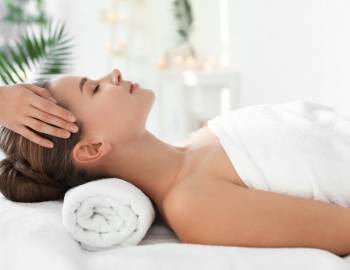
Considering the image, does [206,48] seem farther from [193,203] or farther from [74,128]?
[193,203]

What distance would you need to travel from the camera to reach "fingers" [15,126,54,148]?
1.54 meters

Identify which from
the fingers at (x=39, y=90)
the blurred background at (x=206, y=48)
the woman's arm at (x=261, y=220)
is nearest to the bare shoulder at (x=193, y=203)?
the woman's arm at (x=261, y=220)

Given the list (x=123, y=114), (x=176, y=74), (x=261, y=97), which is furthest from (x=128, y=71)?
(x=123, y=114)

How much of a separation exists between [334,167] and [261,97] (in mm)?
2622

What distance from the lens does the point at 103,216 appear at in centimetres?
143

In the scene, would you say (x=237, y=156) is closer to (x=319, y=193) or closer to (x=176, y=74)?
(x=319, y=193)

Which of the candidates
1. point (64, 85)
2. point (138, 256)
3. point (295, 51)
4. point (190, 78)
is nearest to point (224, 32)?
point (190, 78)

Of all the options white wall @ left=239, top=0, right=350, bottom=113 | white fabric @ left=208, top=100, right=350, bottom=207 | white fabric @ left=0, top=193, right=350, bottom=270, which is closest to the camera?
white fabric @ left=0, top=193, right=350, bottom=270

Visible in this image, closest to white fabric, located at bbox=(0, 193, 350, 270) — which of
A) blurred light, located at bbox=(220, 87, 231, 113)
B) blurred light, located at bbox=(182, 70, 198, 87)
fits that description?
blurred light, located at bbox=(182, 70, 198, 87)

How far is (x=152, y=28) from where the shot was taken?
5.02m

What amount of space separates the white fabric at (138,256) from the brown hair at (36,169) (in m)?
0.21

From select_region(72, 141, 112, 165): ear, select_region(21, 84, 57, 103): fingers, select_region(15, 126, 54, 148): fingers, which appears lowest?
select_region(72, 141, 112, 165): ear

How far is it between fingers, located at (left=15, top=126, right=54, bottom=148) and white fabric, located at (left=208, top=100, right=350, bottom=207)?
0.47 meters

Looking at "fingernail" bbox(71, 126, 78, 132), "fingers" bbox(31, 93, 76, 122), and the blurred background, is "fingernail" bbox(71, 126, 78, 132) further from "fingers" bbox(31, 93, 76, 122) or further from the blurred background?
the blurred background
